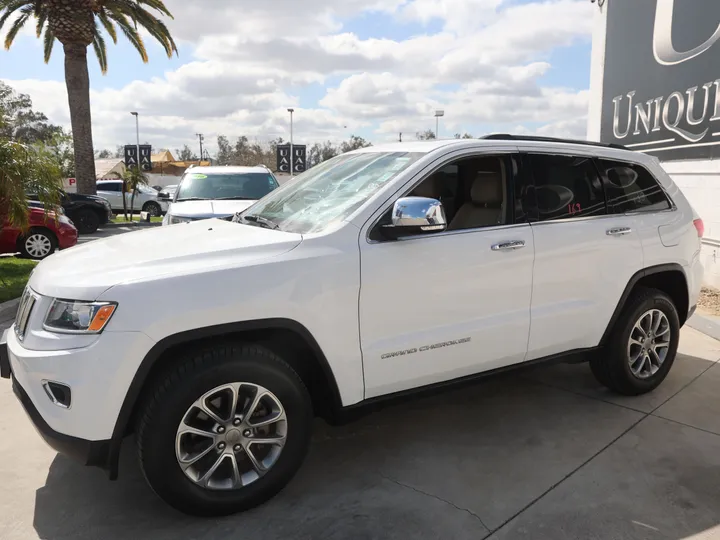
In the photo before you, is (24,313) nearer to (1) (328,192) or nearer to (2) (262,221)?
(2) (262,221)

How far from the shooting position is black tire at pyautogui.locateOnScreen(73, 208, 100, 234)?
692 inches

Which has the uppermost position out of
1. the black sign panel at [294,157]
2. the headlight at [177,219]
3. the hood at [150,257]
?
the black sign panel at [294,157]

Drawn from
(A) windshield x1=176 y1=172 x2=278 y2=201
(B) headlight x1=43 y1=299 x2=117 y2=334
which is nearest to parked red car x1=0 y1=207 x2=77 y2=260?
(A) windshield x1=176 y1=172 x2=278 y2=201

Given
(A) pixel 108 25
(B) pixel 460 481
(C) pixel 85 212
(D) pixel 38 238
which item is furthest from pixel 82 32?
(B) pixel 460 481

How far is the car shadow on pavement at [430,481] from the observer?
9.46 feet

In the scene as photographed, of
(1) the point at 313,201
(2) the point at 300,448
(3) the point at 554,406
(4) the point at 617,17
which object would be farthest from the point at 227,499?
(4) the point at 617,17

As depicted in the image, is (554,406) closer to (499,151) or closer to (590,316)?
(590,316)

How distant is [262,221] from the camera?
3.65 meters

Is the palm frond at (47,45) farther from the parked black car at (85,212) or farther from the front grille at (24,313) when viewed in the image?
the front grille at (24,313)

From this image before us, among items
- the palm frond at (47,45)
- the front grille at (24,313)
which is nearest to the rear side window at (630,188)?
the front grille at (24,313)

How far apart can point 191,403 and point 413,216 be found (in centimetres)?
140

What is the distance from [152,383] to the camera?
2.73 metres

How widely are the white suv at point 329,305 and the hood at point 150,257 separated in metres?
0.01

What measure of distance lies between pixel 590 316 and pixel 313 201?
6.50 feet
